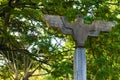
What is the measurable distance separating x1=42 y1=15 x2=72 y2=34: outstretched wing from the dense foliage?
153cm

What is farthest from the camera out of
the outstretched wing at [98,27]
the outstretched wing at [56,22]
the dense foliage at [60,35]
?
the dense foliage at [60,35]

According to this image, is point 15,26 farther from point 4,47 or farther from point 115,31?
point 115,31

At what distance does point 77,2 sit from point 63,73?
7.00 ft

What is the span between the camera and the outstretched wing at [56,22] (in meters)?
7.09

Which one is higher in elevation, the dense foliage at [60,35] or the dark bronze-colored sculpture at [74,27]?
the dark bronze-colored sculpture at [74,27]

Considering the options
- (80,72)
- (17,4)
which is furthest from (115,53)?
(80,72)

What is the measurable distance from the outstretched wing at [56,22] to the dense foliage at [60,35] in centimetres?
153

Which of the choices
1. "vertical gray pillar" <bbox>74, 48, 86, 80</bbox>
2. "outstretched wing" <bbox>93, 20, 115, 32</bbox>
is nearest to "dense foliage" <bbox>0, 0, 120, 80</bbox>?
"outstretched wing" <bbox>93, 20, 115, 32</bbox>

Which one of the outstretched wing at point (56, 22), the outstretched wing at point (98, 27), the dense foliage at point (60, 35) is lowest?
the dense foliage at point (60, 35)

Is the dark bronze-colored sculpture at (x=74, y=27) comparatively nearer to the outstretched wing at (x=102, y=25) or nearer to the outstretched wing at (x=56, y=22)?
the outstretched wing at (x=56, y=22)

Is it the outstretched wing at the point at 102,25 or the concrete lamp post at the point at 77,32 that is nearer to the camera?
the concrete lamp post at the point at 77,32

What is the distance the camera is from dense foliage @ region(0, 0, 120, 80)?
1044 cm

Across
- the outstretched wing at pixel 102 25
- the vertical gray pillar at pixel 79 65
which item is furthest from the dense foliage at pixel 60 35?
the vertical gray pillar at pixel 79 65

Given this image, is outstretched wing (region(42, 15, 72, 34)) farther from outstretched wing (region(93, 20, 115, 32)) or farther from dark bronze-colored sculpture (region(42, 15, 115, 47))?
outstretched wing (region(93, 20, 115, 32))
